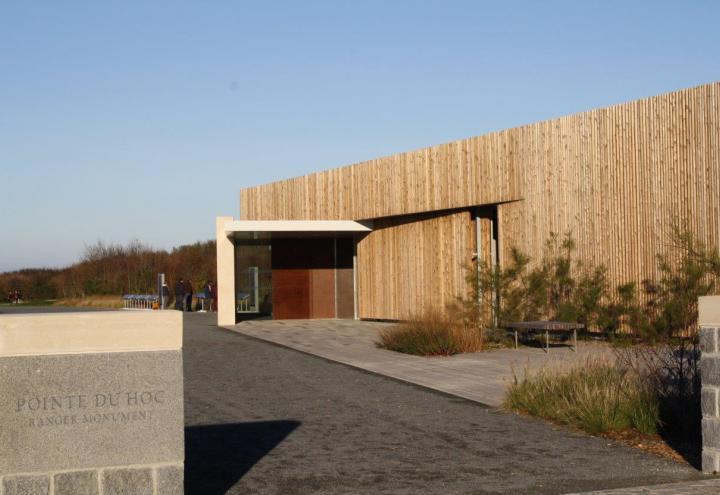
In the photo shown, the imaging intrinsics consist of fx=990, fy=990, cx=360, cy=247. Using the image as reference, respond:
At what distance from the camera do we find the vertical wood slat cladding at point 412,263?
27.3m

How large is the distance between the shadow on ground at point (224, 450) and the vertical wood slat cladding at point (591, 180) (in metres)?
11.1

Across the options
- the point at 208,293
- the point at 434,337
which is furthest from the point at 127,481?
the point at 208,293

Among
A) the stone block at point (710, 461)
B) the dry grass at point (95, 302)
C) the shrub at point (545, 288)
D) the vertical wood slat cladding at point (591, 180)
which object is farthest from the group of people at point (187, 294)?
the stone block at point (710, 461)

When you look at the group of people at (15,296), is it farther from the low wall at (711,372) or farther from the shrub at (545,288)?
the low wall at (711,372)

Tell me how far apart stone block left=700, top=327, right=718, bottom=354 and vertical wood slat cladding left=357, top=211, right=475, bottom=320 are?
1712 centimetres

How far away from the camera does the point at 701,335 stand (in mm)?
8000

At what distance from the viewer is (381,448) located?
9.62 meters

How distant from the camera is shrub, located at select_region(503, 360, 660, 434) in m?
10.2

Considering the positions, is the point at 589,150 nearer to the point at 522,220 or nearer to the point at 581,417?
the point at 522,220

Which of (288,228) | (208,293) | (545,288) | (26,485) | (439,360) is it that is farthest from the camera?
(208,293)

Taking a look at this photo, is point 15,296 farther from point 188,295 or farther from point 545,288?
point 545,288

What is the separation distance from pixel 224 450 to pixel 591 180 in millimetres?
14110

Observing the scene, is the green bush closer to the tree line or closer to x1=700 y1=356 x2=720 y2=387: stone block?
x1=700 y1=356 x2=720 y2=387: stone block

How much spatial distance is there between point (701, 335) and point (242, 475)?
3.97m
